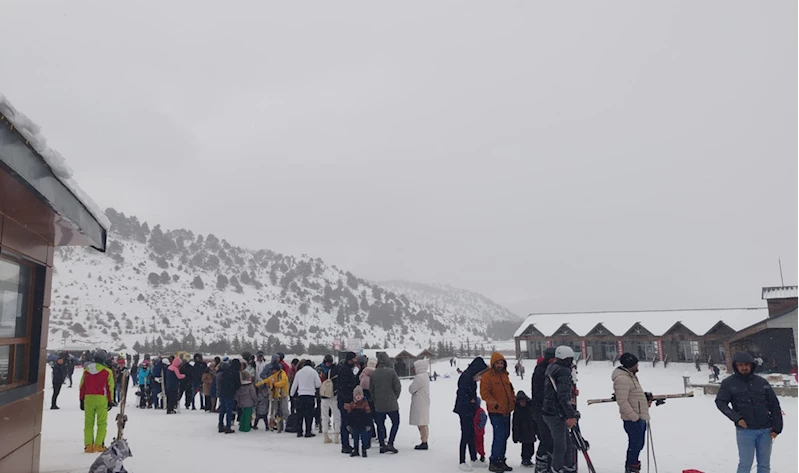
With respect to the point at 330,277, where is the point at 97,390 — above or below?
below

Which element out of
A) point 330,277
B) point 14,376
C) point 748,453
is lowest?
point 748,453

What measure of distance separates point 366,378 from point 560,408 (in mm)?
3510

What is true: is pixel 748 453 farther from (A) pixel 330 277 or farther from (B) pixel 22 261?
(A) pixel 330 277

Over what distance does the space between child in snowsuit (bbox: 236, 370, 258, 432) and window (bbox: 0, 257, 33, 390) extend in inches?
183

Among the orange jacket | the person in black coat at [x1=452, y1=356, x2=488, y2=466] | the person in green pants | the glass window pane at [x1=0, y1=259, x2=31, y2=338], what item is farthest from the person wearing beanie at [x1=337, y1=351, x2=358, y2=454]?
the glass window pane at [x1=0, y1=259, x2=31, y2=338]

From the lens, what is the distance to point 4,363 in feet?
17.8

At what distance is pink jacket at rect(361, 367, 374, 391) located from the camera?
27.5 feet

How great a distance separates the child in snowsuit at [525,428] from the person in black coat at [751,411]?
2.31m

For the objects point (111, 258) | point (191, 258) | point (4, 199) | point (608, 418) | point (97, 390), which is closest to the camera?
point (4, 199)

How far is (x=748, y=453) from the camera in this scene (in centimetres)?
546

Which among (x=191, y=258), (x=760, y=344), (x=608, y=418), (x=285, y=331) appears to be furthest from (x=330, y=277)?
(x=608, y=418)

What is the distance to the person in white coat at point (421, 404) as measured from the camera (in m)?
8.48

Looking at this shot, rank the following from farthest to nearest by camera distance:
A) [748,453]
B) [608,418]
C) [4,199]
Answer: [608,418]
[748,453]
[4,199]

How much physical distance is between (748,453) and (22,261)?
8.02 m
